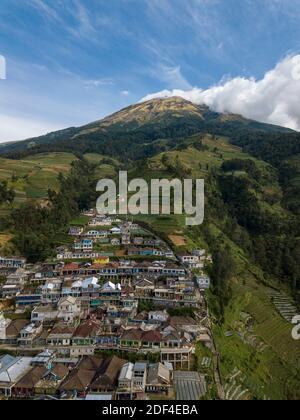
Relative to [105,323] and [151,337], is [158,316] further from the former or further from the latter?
[105,323]

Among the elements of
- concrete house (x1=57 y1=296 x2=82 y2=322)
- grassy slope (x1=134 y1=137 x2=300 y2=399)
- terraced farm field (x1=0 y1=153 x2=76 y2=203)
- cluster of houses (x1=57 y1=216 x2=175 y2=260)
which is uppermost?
terraced farm field (x1=0 y1=153 x2=76 y2=203)

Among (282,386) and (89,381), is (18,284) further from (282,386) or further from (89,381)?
(282,386)

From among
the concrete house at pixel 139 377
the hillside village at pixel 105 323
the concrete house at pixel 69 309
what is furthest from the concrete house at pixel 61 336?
the concrete house at pixel 139 377

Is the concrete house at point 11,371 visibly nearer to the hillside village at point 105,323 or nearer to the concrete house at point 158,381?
the hillside village at point 105,323

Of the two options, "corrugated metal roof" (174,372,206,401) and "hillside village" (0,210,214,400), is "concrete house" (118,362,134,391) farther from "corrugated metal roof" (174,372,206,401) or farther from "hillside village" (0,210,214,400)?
"corrugated metal roof" (174,372,206,401)

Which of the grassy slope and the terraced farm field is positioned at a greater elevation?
the terraced farm field

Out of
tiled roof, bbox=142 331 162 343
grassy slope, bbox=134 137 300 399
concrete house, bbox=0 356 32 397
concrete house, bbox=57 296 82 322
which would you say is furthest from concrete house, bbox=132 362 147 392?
concrete house, bbox=57 296 82 322

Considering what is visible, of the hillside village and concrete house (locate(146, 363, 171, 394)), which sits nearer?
concrete house (locate(146, 363, 171, 394))
